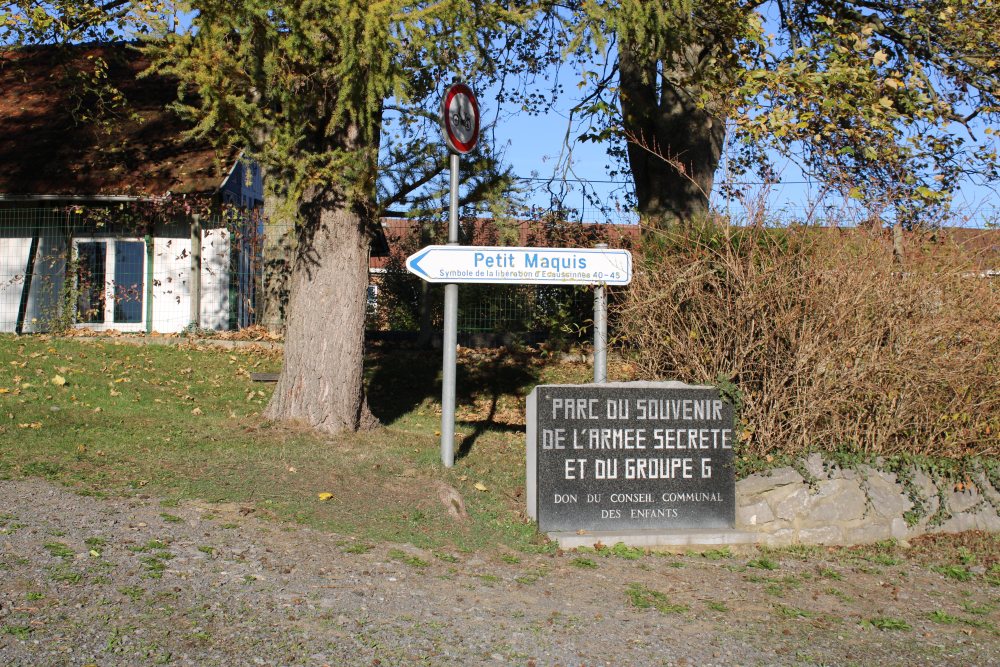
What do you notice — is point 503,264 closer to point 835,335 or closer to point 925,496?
point 835,335

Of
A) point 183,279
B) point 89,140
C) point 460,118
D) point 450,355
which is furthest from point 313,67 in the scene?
point 89,140

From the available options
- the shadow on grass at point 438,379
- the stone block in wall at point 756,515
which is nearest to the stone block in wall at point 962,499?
the stone block in wall at point 756,515

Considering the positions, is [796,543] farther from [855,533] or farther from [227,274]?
[227,274]

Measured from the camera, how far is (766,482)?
780 cm

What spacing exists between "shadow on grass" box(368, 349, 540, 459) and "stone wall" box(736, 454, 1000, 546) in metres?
3.99

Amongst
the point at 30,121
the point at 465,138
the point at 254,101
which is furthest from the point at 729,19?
the point at 30,121

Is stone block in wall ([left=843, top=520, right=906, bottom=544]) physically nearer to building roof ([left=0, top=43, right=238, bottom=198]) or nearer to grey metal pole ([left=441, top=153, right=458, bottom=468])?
grey metal pole ([left=441, top=153, right=458, bottom=468])

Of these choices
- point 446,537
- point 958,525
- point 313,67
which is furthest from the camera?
point 313,67

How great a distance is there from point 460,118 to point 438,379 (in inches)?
241

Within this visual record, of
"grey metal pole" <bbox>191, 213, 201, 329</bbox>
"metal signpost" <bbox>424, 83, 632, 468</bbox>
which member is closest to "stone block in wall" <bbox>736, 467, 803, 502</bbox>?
"metal signpost" <bbox>424, 83, 632, 468</bbox>

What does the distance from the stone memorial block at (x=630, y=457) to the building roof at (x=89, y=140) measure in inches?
407

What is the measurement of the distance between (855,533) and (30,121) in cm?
1814

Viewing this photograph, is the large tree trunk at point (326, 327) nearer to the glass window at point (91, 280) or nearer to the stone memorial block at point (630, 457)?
the stone memorial block at point (630, 457)

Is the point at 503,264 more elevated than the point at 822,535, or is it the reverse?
the point at 503,264
